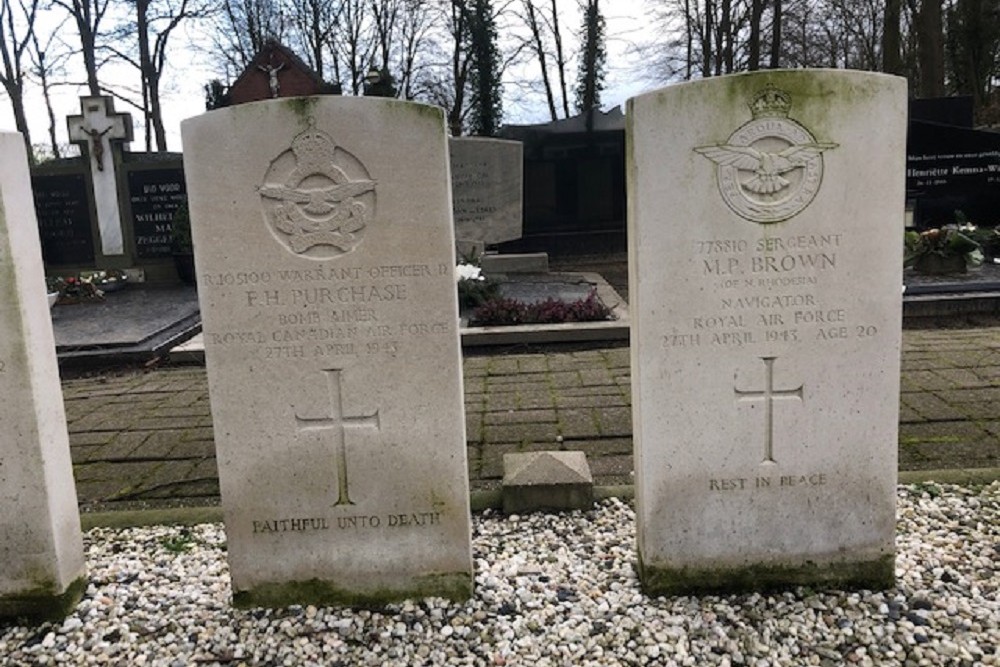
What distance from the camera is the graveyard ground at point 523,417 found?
14.7 feet

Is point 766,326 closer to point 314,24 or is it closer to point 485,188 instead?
point 485,188

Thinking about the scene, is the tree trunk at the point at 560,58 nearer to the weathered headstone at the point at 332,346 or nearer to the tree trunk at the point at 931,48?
the tree trunk at the point at 931,48

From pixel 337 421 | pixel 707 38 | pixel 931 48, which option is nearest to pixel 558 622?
pixel 337 421

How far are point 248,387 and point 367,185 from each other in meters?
0.93

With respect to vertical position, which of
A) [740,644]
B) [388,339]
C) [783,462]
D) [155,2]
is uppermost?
[155,2]

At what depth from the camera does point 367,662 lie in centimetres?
285

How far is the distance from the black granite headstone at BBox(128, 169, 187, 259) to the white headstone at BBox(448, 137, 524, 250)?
454cm

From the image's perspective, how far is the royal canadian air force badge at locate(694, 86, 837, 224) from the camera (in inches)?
115

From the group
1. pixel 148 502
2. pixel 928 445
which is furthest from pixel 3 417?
pixel 928 445

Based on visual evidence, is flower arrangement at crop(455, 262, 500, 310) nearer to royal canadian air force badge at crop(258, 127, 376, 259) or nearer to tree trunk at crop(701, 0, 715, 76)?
royal canadian air force badge at crop(258, 127, 376, 259)

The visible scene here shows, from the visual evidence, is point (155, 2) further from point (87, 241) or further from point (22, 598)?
point (22, 598)

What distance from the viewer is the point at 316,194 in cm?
298

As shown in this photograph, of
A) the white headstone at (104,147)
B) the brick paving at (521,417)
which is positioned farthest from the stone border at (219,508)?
the white headstone at (104,147)

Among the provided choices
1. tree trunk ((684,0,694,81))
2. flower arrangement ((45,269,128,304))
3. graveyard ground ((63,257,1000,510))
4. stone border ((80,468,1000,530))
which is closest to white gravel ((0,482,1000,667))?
stone border ((80,468,1000,530))
